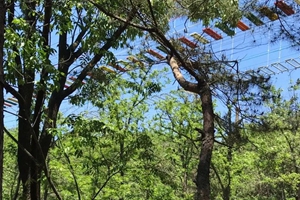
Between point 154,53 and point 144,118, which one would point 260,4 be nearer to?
point 154,53

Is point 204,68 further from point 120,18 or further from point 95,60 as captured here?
point 95,60

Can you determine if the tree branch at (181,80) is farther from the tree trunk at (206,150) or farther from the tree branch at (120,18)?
the tree branch at (120,18)

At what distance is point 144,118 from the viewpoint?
11.7m

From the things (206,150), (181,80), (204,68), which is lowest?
(206,150)

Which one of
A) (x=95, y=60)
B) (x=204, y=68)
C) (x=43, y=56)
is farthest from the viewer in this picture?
(x=95, y=60)

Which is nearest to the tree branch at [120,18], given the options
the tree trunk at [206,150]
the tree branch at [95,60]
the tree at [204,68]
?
the tree at [204,68]

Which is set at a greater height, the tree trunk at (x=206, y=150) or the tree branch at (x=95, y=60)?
the tree branch at (x=95, y=60)

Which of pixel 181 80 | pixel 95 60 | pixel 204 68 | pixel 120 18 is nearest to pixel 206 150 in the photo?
pixel 181 80

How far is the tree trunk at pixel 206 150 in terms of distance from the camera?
4392 mm

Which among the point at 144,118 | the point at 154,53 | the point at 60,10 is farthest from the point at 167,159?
the point at 60,10

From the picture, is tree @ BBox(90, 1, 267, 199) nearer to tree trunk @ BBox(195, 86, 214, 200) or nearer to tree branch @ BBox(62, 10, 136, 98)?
tree trunk @ BBox(195, 86, 214, 200)

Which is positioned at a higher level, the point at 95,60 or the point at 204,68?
the point at 95,60

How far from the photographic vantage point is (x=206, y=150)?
463 cm

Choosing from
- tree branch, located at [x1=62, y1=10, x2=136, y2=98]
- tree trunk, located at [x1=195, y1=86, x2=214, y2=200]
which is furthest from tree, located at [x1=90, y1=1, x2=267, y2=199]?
tree branch, located at [x1=62, y1=10, x2=136, y2=98]
